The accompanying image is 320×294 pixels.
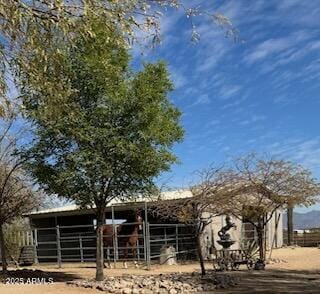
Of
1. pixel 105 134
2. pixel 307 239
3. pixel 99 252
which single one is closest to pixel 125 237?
pixel 99 252

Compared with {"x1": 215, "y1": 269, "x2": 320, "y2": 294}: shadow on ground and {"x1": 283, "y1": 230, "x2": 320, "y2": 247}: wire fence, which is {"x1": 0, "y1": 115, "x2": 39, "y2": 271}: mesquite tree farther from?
{"x1": 283, "y1": 230, "x2": 320, "y2": 247}: wire fence

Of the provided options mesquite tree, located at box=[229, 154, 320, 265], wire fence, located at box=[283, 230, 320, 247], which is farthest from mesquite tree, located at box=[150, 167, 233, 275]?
wire fence, located at box=[283, 230, 320, 247]

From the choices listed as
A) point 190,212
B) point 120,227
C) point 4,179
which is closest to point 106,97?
point 190,212

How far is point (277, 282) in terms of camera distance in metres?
15.9

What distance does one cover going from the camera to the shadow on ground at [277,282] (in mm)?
14102

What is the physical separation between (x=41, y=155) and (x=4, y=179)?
5251 millimetres

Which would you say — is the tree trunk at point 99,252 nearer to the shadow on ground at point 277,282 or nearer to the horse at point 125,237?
the shadow on ground at point 277,282

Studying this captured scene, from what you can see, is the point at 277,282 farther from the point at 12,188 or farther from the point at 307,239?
the point at 307,239

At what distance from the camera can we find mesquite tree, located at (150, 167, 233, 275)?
665 inches

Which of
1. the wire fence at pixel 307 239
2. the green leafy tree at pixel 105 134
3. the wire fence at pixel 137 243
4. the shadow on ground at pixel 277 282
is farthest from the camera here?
the wire fence at pixel 307 239

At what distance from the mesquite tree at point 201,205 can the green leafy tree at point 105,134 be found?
4.57 ft

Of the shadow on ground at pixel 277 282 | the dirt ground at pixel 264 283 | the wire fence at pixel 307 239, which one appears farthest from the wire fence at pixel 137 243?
the wire fence at pixel 307 239

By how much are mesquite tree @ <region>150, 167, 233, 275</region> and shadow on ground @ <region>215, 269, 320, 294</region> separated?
1.49 meters

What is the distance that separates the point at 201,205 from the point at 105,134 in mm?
3699
